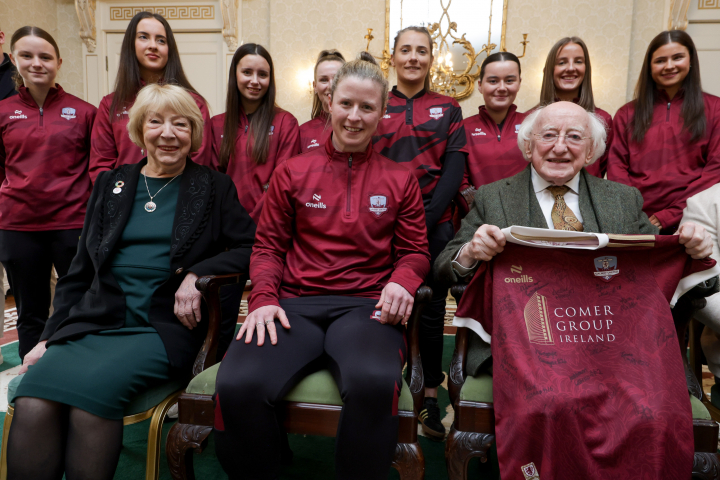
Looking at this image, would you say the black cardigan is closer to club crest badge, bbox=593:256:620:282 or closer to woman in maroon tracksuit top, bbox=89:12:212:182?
woman in maroon tracksuit top, bbox=89:12:212:182

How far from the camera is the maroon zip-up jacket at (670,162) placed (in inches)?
91.2

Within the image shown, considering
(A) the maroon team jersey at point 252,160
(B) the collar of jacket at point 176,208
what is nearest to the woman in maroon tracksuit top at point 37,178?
(A) the maroon team jersey at point 252,160

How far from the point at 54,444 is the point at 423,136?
187cm

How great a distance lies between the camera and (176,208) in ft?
5.84

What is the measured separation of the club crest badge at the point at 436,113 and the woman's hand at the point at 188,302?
1.36 m

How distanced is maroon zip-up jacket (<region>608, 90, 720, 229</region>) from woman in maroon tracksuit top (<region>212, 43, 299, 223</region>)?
178 cm

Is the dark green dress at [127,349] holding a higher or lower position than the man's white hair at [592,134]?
lower

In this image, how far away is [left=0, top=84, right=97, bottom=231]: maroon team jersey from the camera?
2.45 meters

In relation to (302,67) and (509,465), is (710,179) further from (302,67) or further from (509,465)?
(302,67)

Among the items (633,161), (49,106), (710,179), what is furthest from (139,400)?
(710,179)

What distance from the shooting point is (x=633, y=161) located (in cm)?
246

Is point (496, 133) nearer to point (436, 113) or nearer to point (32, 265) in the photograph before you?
point (436, 113)

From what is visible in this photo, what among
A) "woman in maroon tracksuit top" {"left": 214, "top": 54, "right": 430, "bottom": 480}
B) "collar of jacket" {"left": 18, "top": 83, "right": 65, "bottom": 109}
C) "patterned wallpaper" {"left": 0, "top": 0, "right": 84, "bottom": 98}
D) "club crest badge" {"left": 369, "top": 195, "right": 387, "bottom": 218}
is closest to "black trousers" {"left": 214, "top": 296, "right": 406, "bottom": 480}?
"woman in maroon tracksuit top" {"left": 214, "top": 54, "right": 430, "bottom": 480}

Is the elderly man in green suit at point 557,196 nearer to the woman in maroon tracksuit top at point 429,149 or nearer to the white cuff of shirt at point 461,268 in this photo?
the white cuff of shirt at point 461,268
